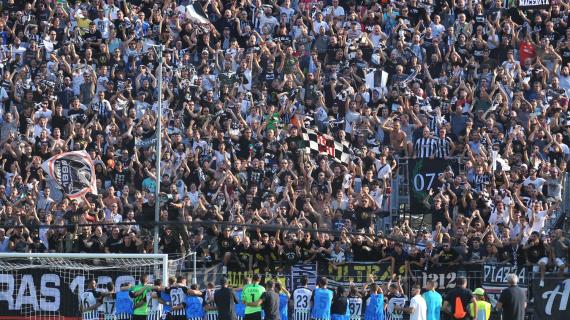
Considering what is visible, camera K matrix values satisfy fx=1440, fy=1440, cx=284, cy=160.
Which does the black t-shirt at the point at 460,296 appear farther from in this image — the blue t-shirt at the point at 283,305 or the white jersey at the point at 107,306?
the white jersey at the point at 107,306

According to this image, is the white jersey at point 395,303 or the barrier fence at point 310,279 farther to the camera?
the barrier fence at point 310,279

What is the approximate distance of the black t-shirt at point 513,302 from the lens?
2203 cm

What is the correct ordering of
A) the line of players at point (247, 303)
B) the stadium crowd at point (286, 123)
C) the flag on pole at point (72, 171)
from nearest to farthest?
the line of players at point (247, 303)
the stadium crowd at point (286, 123)
the flag on pole at point (72, 171)

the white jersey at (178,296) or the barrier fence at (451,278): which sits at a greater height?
the barrier fence at (451,278)

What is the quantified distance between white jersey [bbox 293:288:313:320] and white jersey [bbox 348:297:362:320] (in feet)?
2.32

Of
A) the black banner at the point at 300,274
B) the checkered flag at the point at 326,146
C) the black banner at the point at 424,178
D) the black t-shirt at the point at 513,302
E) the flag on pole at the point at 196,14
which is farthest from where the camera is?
the flag on pole at the point at 196,14

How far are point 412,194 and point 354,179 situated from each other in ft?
3.95

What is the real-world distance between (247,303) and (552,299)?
202 inches

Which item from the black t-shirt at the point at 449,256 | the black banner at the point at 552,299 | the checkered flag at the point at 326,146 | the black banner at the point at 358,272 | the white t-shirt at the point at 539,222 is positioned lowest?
the black banner at the point at 552,299

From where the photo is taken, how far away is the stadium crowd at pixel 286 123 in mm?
26531

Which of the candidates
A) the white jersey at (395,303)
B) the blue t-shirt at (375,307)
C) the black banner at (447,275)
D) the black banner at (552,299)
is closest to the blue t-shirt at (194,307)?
the blue t-shirt at (375,307)

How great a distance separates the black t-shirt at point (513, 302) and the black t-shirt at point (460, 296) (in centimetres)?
59

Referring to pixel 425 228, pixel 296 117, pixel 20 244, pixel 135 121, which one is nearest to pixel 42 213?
pixel 20 244

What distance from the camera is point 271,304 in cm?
2403
